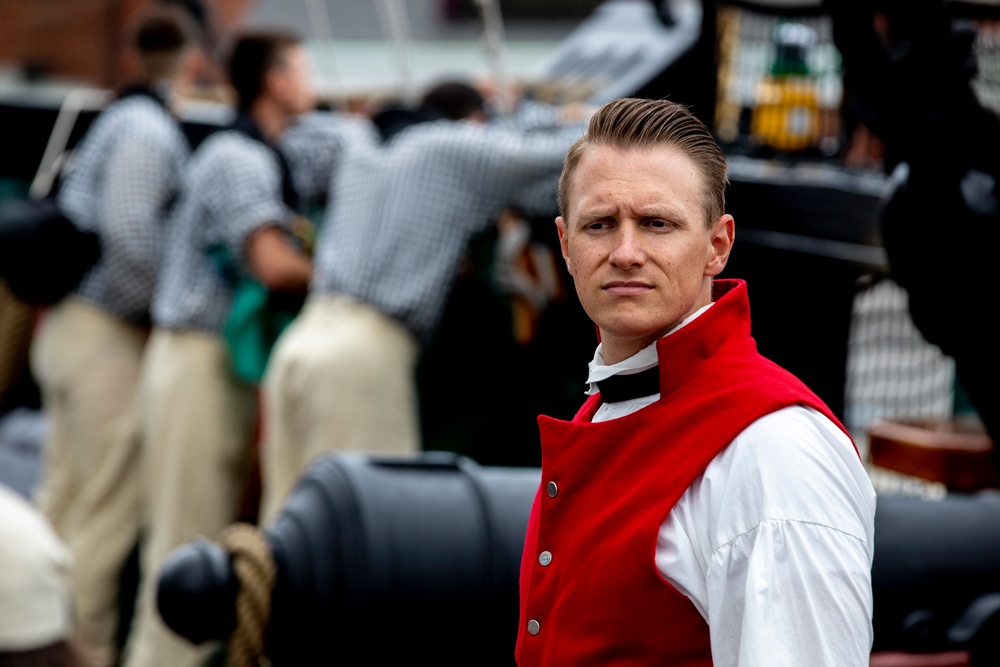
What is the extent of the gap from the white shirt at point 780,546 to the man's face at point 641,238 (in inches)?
6.4

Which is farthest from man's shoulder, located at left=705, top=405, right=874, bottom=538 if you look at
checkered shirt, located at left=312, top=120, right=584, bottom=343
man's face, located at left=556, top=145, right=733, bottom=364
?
checkered shirt, located at left=312, top=120, right=584, bottom=343

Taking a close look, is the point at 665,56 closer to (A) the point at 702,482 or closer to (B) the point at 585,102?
(B) the point at 585,102

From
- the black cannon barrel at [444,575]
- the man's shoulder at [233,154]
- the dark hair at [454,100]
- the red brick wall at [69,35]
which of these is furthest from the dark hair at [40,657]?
the red brick wall at [69,35]

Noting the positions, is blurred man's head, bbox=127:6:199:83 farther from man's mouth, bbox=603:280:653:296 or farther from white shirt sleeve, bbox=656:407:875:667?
white shirt sleeve, bbox=656:407:875:667

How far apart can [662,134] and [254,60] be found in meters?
4.21

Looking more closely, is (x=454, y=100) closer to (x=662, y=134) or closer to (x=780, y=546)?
(x=662, y=134)

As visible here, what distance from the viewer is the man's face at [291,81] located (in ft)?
17.8

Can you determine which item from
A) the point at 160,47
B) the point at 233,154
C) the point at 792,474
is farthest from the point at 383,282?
the point at 792,474

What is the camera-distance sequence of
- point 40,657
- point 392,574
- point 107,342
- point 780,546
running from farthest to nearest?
point 107,342 → point 392,574 → point 40,657 → point 780,546

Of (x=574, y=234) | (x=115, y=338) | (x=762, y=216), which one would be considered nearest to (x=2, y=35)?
(x=115, y=338)

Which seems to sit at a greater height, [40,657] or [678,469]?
[678,469]

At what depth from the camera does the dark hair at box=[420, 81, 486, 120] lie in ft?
17.7

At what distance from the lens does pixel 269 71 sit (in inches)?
214

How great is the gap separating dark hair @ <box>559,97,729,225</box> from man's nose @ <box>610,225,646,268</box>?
0.08 metres
